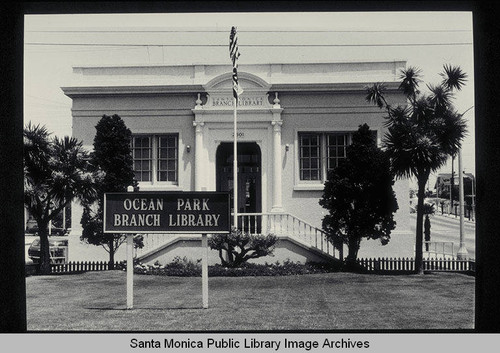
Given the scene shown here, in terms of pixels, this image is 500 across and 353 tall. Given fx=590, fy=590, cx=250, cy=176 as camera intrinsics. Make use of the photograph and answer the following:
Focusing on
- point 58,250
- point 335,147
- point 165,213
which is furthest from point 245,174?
point 165,213

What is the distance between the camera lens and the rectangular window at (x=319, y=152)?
12.8m

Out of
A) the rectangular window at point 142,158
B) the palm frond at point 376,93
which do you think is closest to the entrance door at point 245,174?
the rectangular window at point 142,158

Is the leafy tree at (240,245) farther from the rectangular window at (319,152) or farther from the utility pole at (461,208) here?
the utility pole at (461,208)

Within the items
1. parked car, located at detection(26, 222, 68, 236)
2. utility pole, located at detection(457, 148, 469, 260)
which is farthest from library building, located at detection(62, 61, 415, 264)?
utility pole, located at detection(457, 148, 469, 260)

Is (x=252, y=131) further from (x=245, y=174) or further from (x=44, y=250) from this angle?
(x=44, y=250)

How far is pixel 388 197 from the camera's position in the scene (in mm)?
11602

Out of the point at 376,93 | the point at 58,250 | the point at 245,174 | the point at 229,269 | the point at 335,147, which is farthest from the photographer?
the point at 245,174

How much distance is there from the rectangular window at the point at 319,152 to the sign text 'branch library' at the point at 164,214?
5518 mm

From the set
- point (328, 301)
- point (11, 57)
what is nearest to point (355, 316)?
point (328, 301)

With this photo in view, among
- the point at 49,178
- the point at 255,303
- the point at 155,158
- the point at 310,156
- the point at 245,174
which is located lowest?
the point at 255,303

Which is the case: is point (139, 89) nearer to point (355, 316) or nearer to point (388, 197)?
point (388, 197)

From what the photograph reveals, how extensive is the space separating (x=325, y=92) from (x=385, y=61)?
5.33 feet

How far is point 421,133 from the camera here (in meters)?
9.66

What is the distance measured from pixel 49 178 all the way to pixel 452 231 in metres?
6.68
